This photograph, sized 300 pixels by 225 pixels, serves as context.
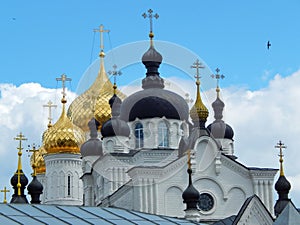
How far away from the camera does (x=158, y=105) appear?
4144cm

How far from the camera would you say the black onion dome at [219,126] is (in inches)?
1785

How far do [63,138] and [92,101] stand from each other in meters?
4.13

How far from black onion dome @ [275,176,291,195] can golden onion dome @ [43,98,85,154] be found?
404 inches

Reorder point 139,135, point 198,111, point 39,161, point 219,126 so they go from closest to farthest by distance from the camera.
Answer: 1. point 139,135
2. point 198,111
3. point 219,126
4. point 39,161

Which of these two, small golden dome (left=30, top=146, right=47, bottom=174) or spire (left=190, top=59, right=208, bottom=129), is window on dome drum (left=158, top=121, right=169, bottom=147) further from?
small golden dome (left=30, top=146, right=47, bottom=174)

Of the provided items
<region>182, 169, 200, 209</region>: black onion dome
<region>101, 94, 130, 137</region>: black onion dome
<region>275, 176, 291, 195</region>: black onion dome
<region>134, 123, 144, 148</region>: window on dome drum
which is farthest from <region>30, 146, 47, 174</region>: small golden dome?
<region>182, 169, 200, 209</region>: black onion dome

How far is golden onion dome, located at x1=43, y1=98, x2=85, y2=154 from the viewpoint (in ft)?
148

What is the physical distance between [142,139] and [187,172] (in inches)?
191

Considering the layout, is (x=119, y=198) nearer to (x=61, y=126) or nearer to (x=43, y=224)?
(x=61, y=126)

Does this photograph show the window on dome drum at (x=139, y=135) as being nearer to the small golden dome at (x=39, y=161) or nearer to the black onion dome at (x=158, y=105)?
the black onion dome at (x=158, y=105)

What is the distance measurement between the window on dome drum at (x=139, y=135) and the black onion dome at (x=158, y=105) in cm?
38

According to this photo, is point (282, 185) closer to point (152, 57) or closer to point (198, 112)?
point (198, 112)

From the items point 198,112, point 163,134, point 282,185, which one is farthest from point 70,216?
point 198,112

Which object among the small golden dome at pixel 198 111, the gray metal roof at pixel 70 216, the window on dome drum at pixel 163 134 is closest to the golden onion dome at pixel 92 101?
the window on dome drum at pixel 163 134
